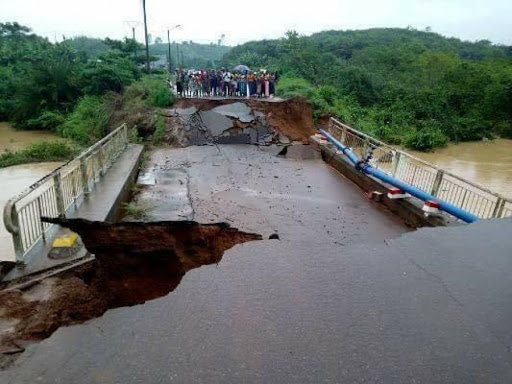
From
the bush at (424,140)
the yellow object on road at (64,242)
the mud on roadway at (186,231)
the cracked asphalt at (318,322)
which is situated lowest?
the bush at (424,140)

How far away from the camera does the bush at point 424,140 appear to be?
2405 centimetres

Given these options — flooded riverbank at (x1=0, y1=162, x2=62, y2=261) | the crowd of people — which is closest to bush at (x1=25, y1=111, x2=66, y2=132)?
flooded riverbank at (x1=0, y1=162, x2=62, y2=261)

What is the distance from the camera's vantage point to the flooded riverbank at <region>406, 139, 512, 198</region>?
17953 mm

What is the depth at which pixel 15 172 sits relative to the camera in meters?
16.7

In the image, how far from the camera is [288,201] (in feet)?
26.1

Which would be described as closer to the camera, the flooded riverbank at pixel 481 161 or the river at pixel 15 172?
the river at pixel 15 172

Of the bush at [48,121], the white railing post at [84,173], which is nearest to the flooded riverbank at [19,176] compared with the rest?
the white railing post at [84,173]

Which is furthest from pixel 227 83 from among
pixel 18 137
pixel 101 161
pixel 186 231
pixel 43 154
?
pixel 18 137

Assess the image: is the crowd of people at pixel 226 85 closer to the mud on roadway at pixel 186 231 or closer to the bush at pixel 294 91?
the bush at pixel 294 91

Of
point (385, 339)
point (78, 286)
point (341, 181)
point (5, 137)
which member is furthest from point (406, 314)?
point (5, 137)

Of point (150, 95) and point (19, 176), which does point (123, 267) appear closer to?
point (150, 95)

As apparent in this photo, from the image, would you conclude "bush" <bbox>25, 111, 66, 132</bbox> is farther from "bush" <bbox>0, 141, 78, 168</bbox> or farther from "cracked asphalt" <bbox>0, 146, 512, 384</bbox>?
"cracked asphalt" <bbox>0, 146, 512, 384</bbox>

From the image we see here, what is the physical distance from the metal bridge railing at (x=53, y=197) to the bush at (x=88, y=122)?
1052 centimetres

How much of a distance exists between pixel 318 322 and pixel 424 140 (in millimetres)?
23421
